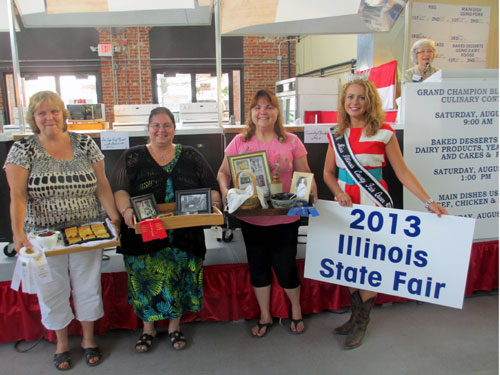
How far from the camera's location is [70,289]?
6.02ft

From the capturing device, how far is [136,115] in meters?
3.41

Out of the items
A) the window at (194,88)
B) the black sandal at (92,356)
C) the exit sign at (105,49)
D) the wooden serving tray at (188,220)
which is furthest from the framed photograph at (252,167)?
the exit sign at (105,49)

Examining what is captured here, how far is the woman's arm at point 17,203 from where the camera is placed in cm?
163

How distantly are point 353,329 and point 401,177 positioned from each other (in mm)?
876

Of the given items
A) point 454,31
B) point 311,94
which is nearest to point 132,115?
point 454,31

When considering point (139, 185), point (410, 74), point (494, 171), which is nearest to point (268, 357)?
point (139, 185)

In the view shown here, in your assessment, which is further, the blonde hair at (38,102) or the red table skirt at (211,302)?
the red table skirt at (211,302)

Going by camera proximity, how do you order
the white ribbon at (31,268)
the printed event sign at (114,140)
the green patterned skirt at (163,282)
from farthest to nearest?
the printed event sign at (114,140) → the green patterned skirt at (163,282) → the white ribbon at (31,268)

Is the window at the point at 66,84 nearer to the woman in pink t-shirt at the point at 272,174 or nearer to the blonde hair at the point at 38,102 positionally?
the blonde hair at the point at 38,102

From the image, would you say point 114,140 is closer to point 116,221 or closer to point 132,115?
point 116,221

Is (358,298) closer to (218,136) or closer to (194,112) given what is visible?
(218,136)

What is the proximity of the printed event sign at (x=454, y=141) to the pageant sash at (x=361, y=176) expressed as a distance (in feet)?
2.10

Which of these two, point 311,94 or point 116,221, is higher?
point 311,94

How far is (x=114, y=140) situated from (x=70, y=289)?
0.94 meters
